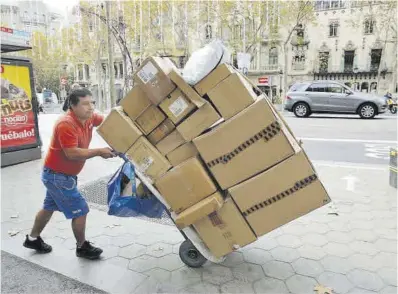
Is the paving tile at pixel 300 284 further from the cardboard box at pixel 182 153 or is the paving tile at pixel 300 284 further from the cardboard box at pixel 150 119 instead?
the cardboard box at pixel 150 119

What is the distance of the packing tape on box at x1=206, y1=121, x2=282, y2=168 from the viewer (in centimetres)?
210

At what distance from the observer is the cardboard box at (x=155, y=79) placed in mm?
2207

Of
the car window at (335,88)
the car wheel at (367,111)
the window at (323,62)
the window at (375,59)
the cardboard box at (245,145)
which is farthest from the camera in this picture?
the window at (323,62)

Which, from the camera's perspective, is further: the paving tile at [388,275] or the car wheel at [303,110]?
the car wheel at [303,110]

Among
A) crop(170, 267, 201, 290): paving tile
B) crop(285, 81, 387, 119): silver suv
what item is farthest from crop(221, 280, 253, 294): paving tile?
crop(285, 81, 387, 119): silver suv

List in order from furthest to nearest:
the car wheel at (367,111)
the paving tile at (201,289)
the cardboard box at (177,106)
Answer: the car wheel at (367,111) → the paving tile at (201,289) → the cardboard box at (177,106)

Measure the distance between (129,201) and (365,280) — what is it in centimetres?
184

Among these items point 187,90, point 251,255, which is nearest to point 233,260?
point 251,255

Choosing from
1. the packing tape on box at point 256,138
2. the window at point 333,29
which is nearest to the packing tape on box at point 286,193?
the packing tape on box at point 256,138

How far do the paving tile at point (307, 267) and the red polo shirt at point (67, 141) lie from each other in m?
1.93

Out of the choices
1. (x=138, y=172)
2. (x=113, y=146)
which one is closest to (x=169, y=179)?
(x=138, y=172)

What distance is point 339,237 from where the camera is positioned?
323 cm

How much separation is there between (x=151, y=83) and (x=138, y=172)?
0.63m

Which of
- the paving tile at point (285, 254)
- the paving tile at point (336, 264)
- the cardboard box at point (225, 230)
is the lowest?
the paving tile at point (285, 254)
